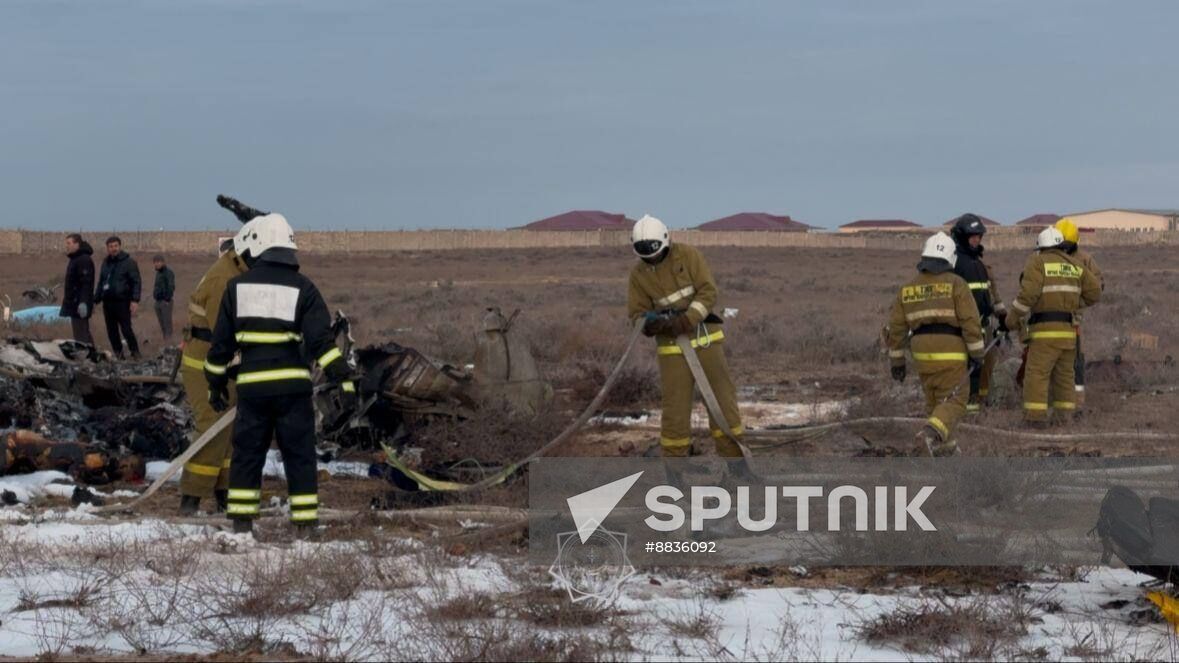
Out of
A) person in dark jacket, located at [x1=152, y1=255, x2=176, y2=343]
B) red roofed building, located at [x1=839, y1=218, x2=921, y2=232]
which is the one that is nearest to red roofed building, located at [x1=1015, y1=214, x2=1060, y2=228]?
red roofed building, located at [x1=839, y1=218, x2=921, y2=232]

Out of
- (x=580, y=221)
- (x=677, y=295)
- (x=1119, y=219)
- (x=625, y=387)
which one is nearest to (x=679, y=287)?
(x=677, y=295)

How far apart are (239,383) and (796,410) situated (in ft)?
24.0

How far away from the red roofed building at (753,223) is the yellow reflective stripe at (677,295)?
314 feet

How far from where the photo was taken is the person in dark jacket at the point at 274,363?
799cm

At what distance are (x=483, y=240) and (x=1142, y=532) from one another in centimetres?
7658

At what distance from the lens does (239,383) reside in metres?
8.07

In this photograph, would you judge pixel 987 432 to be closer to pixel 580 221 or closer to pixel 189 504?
pixel 189 504

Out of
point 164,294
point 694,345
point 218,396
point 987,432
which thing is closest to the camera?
point 218,396

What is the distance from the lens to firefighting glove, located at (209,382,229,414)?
8.27 metres

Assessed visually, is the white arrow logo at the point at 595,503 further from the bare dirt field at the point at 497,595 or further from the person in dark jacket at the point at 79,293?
the person in dark jacket at the point at 79,293

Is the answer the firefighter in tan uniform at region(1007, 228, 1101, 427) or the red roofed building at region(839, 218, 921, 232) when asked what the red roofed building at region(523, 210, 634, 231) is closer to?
the red roofed building at region(839, 218, 921, 232)

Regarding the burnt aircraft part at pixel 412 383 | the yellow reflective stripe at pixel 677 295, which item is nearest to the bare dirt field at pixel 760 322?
the burnt aircraft part at pixel 412 383

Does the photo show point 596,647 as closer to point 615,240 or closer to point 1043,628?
point 1043,628

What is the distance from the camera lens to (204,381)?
9.09m
